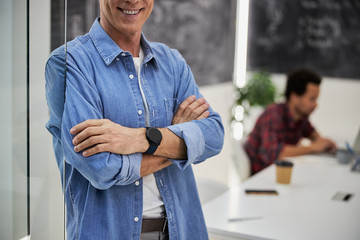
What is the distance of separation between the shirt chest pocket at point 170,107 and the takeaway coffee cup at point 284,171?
1.21m

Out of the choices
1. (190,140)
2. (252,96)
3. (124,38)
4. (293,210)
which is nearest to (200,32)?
(252,96)

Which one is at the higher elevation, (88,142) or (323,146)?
(88,142)

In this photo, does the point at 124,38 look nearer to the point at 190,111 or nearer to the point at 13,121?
the point at 190,111

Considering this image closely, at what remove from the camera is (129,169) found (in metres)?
1.19

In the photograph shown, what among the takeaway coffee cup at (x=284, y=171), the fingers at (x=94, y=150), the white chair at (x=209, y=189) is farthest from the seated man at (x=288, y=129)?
the fingers at (x=94, y=150)

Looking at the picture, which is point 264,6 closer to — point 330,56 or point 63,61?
point 330,56

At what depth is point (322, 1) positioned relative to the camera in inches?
209

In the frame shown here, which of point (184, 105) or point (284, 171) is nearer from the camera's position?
point (184, 105)

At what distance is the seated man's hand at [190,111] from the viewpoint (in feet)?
4.58

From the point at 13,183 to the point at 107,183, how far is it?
0.25 metres

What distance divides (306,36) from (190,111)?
4509mm

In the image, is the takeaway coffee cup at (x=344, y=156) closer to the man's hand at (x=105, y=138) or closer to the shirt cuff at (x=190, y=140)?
the shirt cuff at (x=190, y=140)

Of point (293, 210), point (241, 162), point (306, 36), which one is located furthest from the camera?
point (306, 36)

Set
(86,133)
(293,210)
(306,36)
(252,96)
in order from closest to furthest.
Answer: (86,133), (293,210), (252,96), (306,36)
